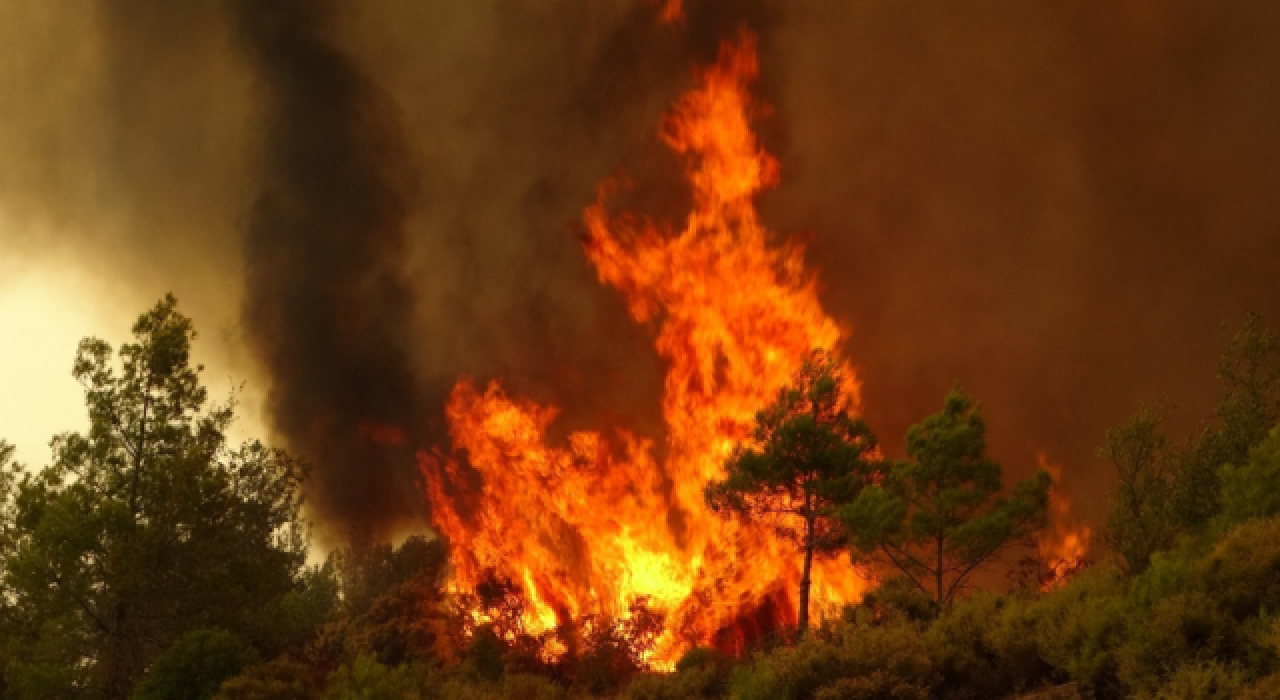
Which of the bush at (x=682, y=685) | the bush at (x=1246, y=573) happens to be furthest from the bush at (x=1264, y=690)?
the bush at (x=682, y=685)

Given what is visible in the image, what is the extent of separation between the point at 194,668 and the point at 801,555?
1691 cm

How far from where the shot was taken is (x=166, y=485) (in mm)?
20781

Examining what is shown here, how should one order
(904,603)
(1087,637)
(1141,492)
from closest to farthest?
(1087,637) → (904,603) → (1141,492)

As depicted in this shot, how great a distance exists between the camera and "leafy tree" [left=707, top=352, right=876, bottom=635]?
949 inches

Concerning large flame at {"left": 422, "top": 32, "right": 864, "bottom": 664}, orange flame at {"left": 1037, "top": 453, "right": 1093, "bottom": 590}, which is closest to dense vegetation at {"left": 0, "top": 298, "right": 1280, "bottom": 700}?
large flame at {"left": 422, "top": 32, "right": 864, "bottom": 664}

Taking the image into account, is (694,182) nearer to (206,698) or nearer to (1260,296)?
(1260,296)

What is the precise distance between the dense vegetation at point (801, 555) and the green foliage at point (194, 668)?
35mm

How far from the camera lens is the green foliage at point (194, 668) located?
17203 mm

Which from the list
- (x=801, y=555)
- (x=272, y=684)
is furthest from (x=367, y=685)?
(x=801, y=555)

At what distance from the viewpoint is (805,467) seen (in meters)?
24.2

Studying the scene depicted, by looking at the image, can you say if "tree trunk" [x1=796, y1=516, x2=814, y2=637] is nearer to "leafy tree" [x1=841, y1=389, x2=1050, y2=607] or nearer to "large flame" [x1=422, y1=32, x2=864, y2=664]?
"leafy tree" [x1=841, y1=389, x2=1050, y2=607]

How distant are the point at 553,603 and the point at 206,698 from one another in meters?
13.6

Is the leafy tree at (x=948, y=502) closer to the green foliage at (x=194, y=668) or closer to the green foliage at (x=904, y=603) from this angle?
the green foliage at (x=904, y=603)

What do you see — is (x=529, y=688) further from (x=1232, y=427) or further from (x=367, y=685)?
(x=1232, y=427)
